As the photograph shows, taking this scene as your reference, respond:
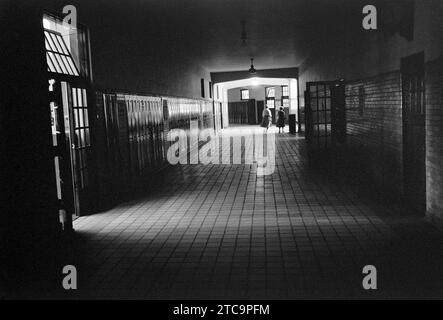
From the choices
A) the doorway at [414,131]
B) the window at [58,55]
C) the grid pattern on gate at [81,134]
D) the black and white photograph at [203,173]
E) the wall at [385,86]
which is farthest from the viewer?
the grid pattern on gate at [81,134]

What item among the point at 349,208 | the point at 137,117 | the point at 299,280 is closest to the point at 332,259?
the point at 299,280

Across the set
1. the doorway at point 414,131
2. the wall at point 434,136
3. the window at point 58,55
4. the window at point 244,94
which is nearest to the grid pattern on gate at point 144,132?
the window at point 58,55

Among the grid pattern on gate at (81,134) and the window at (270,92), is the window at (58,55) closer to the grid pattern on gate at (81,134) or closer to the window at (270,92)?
the grid pattern on gate at (81,134)

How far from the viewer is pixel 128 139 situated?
9438 millimetres

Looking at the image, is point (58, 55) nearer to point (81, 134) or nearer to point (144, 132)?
point (81, 134)

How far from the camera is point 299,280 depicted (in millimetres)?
4508

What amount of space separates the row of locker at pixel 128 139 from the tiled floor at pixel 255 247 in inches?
25.5

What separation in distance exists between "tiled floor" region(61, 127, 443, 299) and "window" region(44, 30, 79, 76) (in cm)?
232

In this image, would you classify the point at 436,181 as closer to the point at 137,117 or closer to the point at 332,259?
the point at 332,259

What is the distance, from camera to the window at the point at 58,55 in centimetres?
691

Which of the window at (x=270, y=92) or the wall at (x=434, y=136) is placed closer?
the wall at (x=434, y=136)

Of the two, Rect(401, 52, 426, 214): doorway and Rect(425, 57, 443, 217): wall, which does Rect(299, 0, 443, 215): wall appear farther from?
Rect(401, 52, 426, 214): doorway

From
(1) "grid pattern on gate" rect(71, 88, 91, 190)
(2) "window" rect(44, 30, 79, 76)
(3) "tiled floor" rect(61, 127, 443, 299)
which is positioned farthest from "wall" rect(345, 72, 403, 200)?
(2) "window" rect(44, 30, 79, 76)

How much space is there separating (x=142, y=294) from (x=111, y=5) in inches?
205
